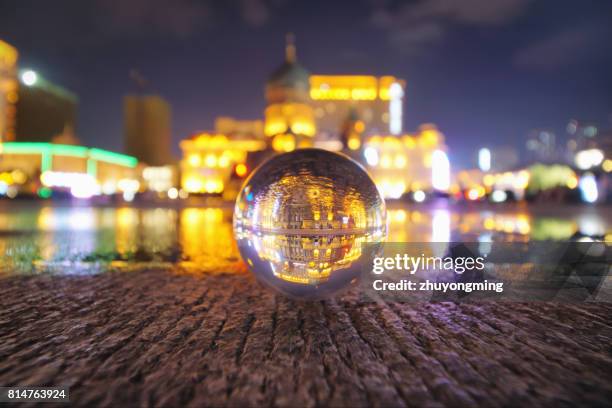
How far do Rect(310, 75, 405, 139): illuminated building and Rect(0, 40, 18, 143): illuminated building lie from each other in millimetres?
56933

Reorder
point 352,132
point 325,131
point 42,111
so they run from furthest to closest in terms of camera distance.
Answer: point 42,111, point 325,131, point 352,132

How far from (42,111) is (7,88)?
15.4 m

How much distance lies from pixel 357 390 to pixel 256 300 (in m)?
1.21

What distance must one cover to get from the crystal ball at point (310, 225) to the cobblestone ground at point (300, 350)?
0.84ft

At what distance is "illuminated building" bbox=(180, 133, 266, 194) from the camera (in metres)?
63.2

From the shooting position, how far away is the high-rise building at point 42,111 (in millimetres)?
82562

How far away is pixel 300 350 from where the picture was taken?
1.59 m

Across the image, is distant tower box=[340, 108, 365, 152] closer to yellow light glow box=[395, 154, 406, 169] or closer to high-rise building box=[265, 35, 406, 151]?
high-rise building box=[265, 35, 406, 151]

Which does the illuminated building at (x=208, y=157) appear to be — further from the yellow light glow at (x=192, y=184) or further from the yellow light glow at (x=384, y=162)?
the yellow light glow at (x=384, y=162)

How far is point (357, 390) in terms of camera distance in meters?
1.27

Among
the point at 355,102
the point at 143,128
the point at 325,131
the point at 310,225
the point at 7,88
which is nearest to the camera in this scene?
the point at 310,225

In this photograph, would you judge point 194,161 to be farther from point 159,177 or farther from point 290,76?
point 159,177

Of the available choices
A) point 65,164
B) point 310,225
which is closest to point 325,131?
point 65,164

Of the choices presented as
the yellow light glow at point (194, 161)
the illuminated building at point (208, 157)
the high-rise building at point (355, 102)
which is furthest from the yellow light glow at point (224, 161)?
the high-rise building at point (355, 102)
